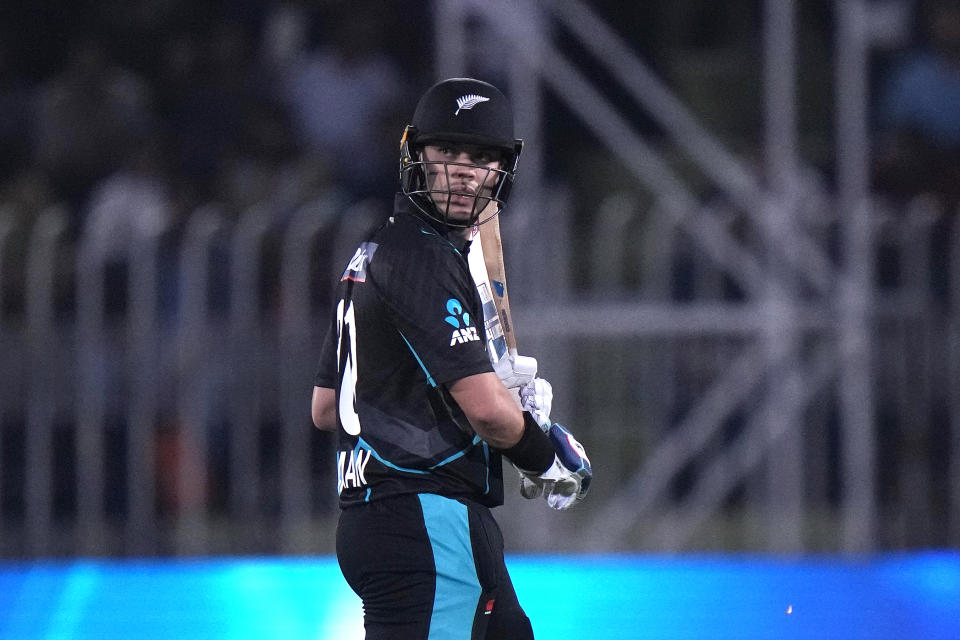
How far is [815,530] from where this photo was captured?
6598 millimetres

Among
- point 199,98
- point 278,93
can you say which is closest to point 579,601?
point 278,93

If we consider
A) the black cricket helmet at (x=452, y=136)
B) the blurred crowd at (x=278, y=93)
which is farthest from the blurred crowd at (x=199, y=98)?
the black cricket helmet at (x=452, y=136)

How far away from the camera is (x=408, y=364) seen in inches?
120

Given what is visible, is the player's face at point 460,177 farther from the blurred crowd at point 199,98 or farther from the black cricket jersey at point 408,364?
the blurred crowd at point 199,98

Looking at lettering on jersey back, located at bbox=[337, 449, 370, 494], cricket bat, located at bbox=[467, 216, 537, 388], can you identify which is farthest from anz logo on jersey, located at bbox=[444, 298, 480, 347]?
lettering on jersey back, located at bbox=[337, 449, 370, 494]

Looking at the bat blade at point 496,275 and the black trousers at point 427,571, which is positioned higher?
the bat blade at point 496,275

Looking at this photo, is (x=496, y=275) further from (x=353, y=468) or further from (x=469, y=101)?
(x=353, y=468)

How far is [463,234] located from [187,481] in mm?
3710

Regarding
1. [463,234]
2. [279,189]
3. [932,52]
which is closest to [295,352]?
[279,189]

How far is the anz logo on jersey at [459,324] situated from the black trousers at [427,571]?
332mm

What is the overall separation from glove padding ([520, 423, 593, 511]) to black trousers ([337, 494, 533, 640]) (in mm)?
142

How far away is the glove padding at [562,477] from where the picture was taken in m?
3.12

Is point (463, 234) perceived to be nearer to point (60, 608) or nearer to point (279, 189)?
point (60, 608)

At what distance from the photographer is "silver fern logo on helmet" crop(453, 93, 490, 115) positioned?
124 inches
